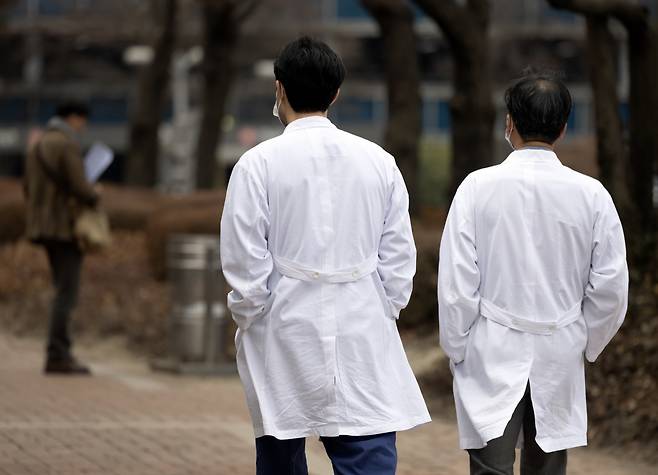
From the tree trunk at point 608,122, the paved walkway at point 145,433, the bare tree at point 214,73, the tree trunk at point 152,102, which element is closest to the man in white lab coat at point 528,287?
the paved walkway at point 145,433

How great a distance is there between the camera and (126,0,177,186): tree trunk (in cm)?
2496

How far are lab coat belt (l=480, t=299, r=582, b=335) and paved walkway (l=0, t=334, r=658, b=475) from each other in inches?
106

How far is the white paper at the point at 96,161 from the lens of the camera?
1100 cm

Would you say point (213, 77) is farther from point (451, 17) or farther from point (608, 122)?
point (608, 122)

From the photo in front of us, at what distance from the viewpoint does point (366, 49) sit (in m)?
46.9

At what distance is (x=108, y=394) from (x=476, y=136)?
17.7ft

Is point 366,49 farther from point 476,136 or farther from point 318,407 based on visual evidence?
point 318,407

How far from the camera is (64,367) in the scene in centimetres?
1102

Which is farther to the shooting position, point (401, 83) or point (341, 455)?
point (401, 83)

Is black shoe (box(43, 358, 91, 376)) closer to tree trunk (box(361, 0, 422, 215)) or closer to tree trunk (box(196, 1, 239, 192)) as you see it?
tree trunk (box(361, 0, 422, 215))

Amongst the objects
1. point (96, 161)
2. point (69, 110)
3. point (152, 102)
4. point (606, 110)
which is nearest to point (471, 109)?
point (606, 110)

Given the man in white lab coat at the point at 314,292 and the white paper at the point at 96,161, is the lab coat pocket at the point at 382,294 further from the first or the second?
the white paper at the point at 96,161

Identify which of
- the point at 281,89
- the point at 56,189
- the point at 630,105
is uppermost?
the point at 281,89

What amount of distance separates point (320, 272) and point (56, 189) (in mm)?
6687
